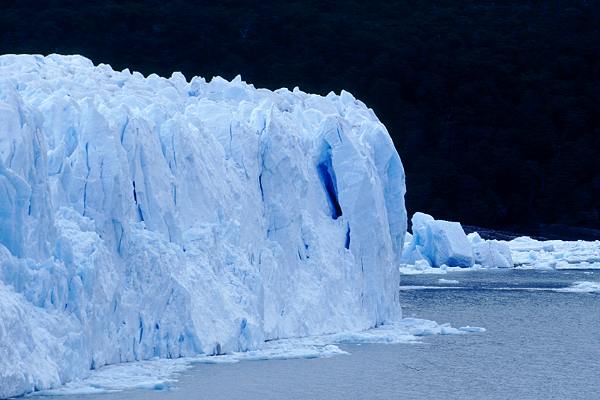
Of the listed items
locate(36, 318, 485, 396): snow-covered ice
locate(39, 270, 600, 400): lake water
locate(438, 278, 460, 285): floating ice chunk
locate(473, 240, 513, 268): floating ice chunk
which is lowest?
locate(39, 270, 600, 400): lake water

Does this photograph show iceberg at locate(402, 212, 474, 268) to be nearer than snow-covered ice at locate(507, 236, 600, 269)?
Yes

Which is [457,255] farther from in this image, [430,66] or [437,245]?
[430,66]

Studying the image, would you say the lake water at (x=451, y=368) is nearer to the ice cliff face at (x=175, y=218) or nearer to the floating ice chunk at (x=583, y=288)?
the ice cliff face at (x=175, y=218)

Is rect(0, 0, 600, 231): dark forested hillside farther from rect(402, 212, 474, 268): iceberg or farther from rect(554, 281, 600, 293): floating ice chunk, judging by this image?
rect(554, 281, 600, 293): floating ice chunk

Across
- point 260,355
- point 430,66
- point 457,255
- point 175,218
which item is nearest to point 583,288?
point 457,255

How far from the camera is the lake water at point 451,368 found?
1312 cm

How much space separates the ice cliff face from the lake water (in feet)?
2.71

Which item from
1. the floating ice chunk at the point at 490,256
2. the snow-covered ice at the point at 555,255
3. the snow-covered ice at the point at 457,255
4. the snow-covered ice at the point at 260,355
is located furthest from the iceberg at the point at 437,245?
the snow-covered ice at the point at 260,355

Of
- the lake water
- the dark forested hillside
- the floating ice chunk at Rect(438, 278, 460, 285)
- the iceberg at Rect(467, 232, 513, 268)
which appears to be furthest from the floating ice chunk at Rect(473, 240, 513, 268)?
the dark forested hillside

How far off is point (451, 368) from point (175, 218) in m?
4.05

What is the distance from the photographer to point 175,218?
14.4 metres

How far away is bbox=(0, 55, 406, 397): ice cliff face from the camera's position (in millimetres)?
12172

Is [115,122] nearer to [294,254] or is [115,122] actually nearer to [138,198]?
[138,198]

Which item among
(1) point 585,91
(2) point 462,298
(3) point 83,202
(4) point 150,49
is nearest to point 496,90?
(1) point 585,91
